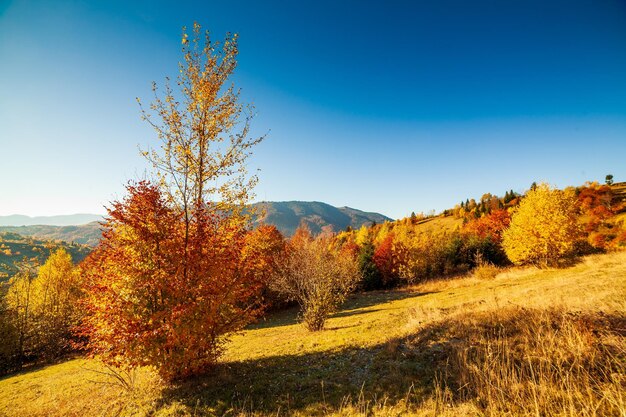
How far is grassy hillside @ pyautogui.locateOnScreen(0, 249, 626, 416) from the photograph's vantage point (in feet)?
18.2

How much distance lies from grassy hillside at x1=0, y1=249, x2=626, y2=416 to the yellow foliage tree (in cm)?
2067

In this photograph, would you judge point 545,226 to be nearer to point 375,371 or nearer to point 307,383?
point 375,371

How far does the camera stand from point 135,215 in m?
9.43

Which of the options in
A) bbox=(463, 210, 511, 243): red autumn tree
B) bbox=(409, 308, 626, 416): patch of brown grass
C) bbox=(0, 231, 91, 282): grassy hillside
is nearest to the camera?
bbox=(409, 308, 626, 416): patch of brown grass

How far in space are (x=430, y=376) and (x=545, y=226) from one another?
1304 inches

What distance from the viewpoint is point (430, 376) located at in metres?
7.71

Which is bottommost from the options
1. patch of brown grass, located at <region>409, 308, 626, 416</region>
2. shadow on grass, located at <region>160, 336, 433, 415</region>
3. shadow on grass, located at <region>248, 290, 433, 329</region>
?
shadow on grass, located at <region>248, 290, 433, 329</region>

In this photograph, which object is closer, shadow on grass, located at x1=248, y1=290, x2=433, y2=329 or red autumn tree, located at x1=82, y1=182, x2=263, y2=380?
red autumn tree, located at x1=82, y1=182, x2=263, y2=380

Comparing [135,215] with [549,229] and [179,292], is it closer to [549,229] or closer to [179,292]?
[179,292]

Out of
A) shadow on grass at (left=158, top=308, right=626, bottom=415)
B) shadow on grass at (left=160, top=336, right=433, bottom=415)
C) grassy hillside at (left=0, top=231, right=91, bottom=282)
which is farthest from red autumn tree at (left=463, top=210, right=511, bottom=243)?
grassy hillside at (left=0, top=231, right=91, bottom=282)

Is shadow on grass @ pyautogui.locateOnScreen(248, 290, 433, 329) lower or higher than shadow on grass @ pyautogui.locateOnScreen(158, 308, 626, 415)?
lower

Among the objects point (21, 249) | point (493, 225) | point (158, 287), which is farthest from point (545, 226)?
point (21, 249)

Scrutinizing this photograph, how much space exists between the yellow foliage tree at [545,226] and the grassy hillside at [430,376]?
67.8 ft

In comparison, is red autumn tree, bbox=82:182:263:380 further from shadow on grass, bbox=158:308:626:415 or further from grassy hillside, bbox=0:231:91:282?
shadow on grass, bbox=158:308:626:415
